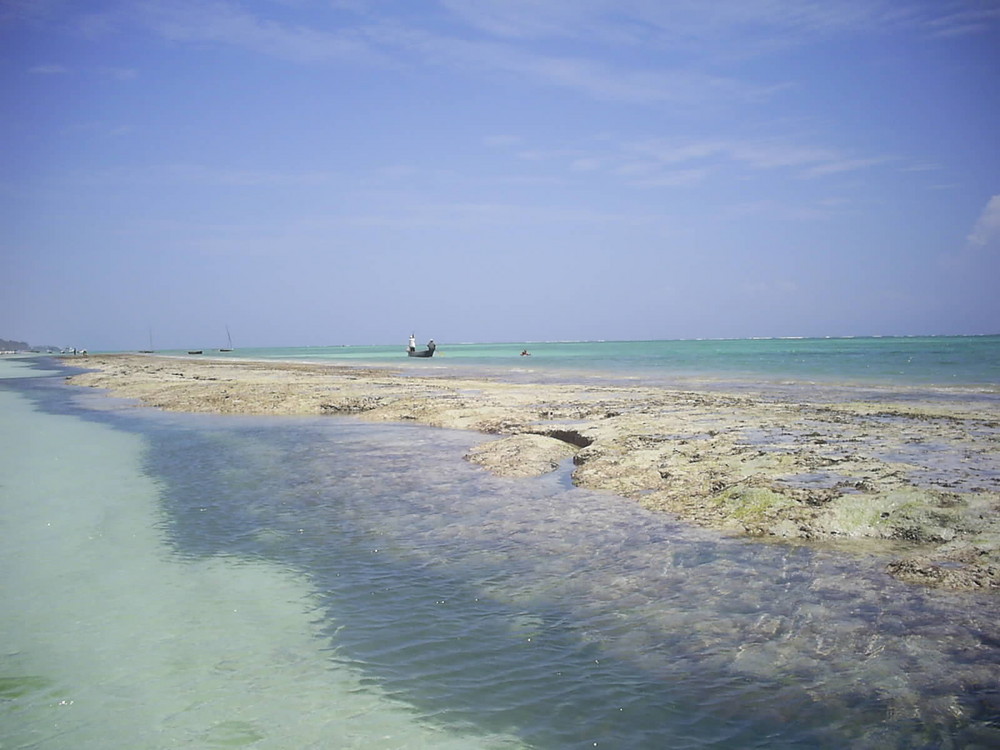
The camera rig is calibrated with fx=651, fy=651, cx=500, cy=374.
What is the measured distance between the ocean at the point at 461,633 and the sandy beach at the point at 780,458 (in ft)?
2.48

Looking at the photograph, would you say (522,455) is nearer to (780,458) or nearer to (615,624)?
(780,458)

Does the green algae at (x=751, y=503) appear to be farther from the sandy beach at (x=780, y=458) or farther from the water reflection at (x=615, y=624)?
the water reflection at (x=615, y=624)

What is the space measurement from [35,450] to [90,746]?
49.0 feet

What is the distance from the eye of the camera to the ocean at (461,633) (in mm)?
4508

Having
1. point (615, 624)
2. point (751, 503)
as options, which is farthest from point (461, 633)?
point (751, 503)

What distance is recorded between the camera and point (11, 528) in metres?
9.35

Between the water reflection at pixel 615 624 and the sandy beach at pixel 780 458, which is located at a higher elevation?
the sandy beach at pixel 780 458

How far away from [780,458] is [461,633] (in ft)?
27.5

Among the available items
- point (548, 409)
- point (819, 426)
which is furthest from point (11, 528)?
point (819, 426)

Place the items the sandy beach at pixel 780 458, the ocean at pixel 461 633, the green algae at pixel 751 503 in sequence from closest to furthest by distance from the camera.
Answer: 1. the ocean at pixel 461 633
2. the sandy beach at pixel 780 458
3. the green algae at pixel 751 503

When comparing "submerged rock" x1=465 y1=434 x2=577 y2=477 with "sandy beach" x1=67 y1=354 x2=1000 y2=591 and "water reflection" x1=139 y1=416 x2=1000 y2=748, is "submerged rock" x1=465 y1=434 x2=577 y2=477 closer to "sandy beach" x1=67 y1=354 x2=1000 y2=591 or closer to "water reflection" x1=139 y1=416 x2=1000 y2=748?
"sandy beach" x1=67 y1=354 x2=1000 y2=591

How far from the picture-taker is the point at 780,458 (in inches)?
478

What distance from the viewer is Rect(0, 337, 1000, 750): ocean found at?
177 inches

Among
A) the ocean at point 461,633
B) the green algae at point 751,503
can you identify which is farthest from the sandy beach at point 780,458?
the ocean at point 461,633
